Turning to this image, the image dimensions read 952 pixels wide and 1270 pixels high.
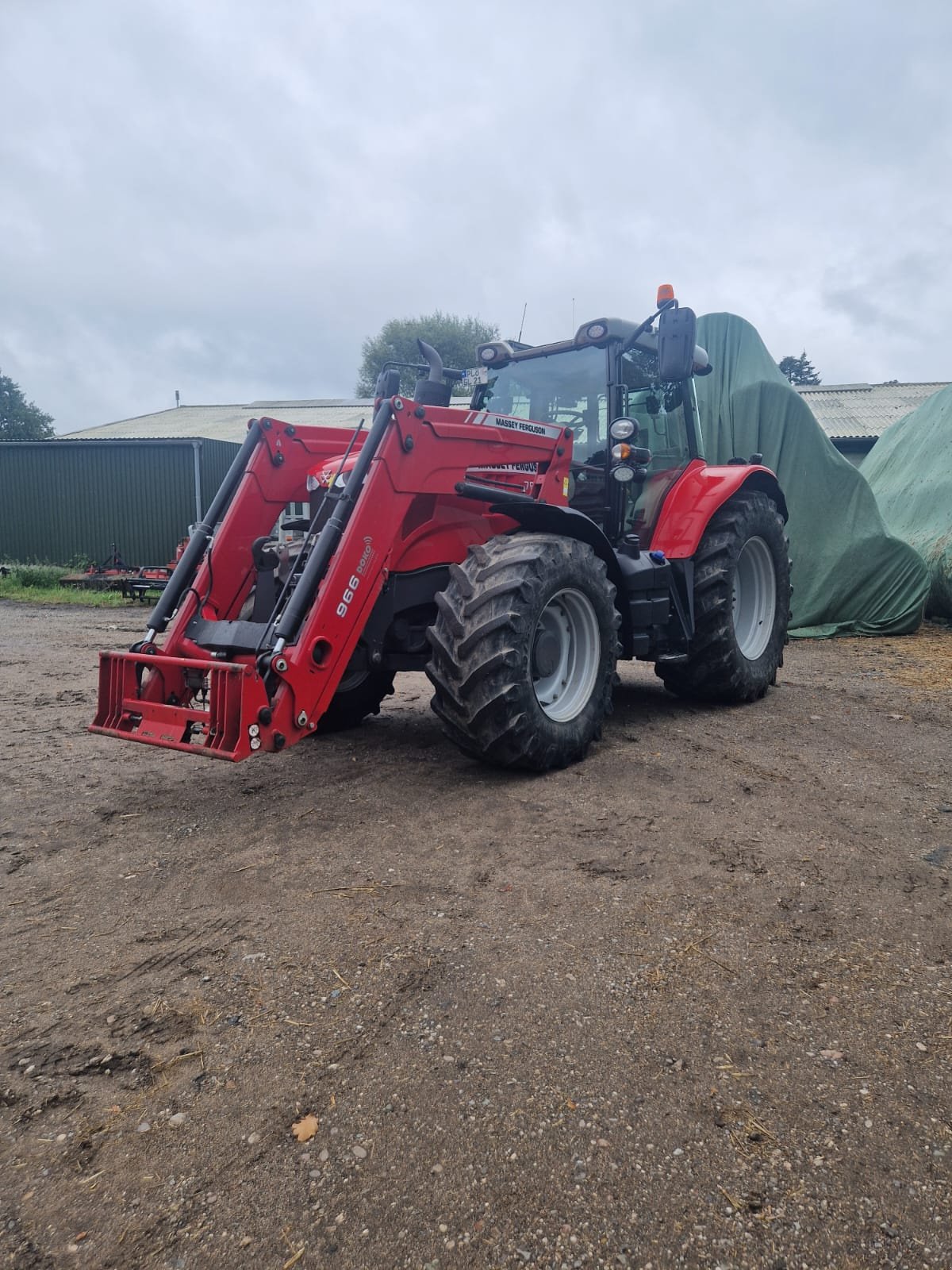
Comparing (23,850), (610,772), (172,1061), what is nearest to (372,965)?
(172,1061)

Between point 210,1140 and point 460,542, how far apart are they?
330 cm

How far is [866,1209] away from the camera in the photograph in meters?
1.65

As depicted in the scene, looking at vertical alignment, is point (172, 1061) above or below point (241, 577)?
below

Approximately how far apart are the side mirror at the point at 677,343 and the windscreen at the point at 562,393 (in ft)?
1.57

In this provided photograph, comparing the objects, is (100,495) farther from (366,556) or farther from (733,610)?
(366,556)

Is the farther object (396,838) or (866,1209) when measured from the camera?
(396,838)

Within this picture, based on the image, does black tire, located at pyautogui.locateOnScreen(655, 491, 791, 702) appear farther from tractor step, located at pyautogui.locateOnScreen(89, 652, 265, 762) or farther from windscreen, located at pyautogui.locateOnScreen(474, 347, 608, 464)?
tractor step, located at pyautogui.locateOnScreen(89, 652, 265, 762)

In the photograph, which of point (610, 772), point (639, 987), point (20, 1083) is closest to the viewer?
point (20, 1083)

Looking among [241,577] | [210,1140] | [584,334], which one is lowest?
[210,1140]

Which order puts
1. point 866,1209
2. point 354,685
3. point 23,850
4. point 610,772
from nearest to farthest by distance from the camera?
point 866,1209
point 23,850
point 610,772
point 354,685

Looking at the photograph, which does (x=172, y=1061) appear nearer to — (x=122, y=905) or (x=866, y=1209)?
(x=122, y=905)

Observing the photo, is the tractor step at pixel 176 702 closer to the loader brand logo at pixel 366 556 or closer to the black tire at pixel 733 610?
the loader brand logo at pixel 366 556

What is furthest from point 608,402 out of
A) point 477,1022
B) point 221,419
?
point 221,419

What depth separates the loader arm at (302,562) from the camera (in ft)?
12.0
